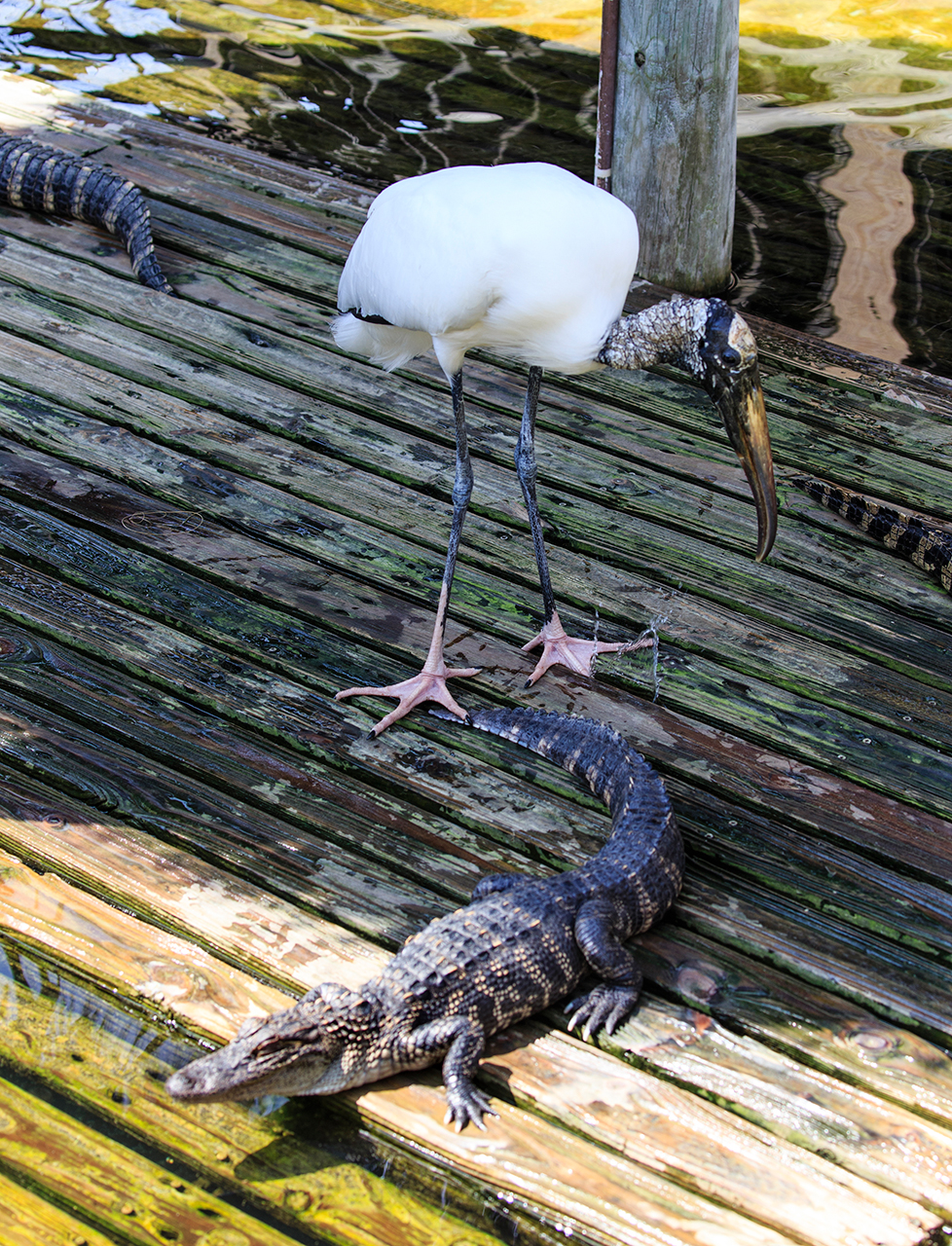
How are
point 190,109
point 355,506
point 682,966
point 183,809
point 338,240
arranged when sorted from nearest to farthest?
1. point 682,966
2. point 183,809
3. point 355,506
4. point 338,240
5. point 190,109

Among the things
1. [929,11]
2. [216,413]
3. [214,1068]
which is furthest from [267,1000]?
[929,11]

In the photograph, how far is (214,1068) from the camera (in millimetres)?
1871

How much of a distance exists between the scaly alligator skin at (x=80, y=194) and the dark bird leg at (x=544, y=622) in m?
1.97

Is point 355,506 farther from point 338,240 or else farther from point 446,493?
point 338,240

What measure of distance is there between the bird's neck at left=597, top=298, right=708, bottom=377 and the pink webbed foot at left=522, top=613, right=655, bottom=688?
74 centimetres

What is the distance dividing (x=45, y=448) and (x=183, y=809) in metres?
1.57

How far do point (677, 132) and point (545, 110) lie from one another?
326 centimetres

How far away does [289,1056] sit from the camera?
190 cm

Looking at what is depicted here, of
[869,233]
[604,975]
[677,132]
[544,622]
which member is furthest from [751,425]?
[869,233]

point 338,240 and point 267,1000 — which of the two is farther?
point 338,240

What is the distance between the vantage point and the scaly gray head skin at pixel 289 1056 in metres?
1.86

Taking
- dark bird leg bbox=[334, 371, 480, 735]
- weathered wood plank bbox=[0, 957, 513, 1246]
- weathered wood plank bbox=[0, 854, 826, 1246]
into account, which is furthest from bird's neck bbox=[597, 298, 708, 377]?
weathered wood plank bbox=[0, 957, 513, 1246]

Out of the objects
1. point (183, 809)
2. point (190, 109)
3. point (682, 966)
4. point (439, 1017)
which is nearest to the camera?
point (439, 1017)

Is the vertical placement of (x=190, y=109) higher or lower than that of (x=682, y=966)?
higher
